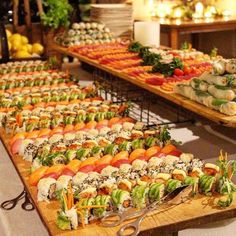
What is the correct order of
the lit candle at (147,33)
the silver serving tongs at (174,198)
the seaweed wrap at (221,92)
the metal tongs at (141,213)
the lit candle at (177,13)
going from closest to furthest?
the metal tongs at (141,213)
the silver serving tongs at (174,198)
the seaweed wrap at (221,92)
the lit candle at (147,33)
the lit candle at (177,13)

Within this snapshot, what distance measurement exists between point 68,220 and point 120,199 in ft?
0.57

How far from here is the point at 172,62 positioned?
120 inches

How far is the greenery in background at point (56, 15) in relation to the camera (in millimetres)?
5082

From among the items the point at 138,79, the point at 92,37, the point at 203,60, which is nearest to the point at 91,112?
the point at 138,79

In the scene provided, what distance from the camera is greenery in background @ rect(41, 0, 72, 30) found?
5082 millimetres

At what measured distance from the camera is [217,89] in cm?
234

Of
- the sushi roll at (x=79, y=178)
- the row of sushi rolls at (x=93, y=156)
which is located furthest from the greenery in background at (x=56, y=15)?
the sushi roll at (x=79, y=178)

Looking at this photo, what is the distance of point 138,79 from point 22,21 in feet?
9.79

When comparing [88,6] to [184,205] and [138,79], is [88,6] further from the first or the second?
[184,205]

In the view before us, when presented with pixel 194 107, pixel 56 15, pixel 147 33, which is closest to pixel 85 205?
pixel 194 107

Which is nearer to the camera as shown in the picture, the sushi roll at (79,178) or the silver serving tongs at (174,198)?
the silver serving tongs at (174,198)

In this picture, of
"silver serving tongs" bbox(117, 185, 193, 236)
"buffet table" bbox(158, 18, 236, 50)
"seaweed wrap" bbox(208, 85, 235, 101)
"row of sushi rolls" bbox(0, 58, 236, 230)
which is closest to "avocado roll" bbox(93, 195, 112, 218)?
"row of sushi rolls" bbox(0, 58, 236, 230)

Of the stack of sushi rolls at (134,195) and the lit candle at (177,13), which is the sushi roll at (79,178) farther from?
the lit candle at (177,13)

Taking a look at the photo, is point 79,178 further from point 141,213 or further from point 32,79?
point 32,79
